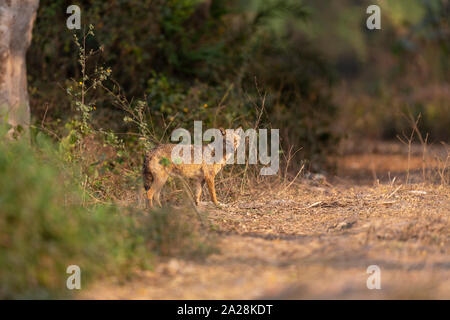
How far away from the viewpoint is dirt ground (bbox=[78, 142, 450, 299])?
14.6 feet

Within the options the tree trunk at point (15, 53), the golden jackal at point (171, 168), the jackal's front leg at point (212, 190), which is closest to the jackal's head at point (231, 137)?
the golden jackal at point (171, 168)

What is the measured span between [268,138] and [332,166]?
267 centimetres

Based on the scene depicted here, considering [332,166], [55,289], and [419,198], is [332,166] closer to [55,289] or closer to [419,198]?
[419,198]

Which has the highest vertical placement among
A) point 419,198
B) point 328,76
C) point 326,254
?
point 328,76

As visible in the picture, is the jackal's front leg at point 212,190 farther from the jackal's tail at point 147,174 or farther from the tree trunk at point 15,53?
the tree trunk at point 15,53

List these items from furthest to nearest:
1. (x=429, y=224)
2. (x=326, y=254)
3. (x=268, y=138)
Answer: (x=268, y=138) → (x=429, y=224) → (x=326, y=254)

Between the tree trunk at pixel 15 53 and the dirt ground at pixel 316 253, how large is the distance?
3.59 m

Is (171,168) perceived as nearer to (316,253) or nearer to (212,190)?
(212,190)

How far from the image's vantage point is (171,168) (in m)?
7.03

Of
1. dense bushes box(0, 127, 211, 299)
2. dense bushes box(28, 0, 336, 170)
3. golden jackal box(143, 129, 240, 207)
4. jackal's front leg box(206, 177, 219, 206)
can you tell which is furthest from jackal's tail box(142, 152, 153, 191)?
dense bushes box(28, 0, 336, 170)

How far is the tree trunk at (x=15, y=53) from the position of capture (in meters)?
8.70

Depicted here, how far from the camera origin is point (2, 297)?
418cm
